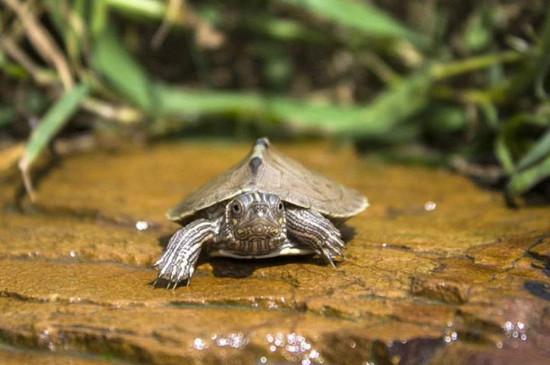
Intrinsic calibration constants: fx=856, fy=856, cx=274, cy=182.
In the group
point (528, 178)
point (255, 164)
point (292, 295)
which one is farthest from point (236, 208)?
point (528, 178)

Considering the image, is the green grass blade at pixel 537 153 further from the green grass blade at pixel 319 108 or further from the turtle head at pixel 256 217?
the turtle head at pixel 256 217

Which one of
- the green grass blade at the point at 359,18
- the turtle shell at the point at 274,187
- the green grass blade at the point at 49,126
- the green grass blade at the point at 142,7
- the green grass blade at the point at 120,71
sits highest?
the green grass blade at the point at 359,18

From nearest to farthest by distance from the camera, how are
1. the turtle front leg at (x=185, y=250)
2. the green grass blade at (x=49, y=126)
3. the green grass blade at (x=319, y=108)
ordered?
1. the turtle front leg at (x=185, y=250)
2. the green grass blade at (x=49, y=126)
3. the green grass blade at (x=319, y=108)

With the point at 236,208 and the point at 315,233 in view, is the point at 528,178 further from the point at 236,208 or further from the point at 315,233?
the point at 236,208

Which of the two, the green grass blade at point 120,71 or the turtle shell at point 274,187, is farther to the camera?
the green grass blade at point 120,71

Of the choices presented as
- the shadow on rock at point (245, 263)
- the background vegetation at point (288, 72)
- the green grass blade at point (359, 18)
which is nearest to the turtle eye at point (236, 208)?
the shadow on rock at point (245, 263)

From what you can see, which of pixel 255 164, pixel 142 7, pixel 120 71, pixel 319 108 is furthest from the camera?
pixel 319 108
